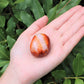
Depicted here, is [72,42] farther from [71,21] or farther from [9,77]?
[9,77]

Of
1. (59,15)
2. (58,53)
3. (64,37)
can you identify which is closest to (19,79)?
(58,53)

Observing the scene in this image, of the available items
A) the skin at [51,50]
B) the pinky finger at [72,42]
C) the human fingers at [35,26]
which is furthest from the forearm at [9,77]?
the pinky finger at [72,42]

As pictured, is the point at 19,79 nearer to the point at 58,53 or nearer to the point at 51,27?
the point at 58,53

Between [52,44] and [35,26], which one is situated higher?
[35,26]

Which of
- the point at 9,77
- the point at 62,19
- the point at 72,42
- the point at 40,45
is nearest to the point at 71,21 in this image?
the point at 62,19

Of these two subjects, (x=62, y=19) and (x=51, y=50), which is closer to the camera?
(x=51, y=50)

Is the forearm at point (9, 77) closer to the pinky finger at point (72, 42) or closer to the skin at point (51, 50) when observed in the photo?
the skin at point (51, 50)

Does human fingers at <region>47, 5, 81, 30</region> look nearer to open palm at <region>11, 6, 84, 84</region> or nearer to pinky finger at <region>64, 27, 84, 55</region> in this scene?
open palm at <region>11, 6, 84, 84</region>
